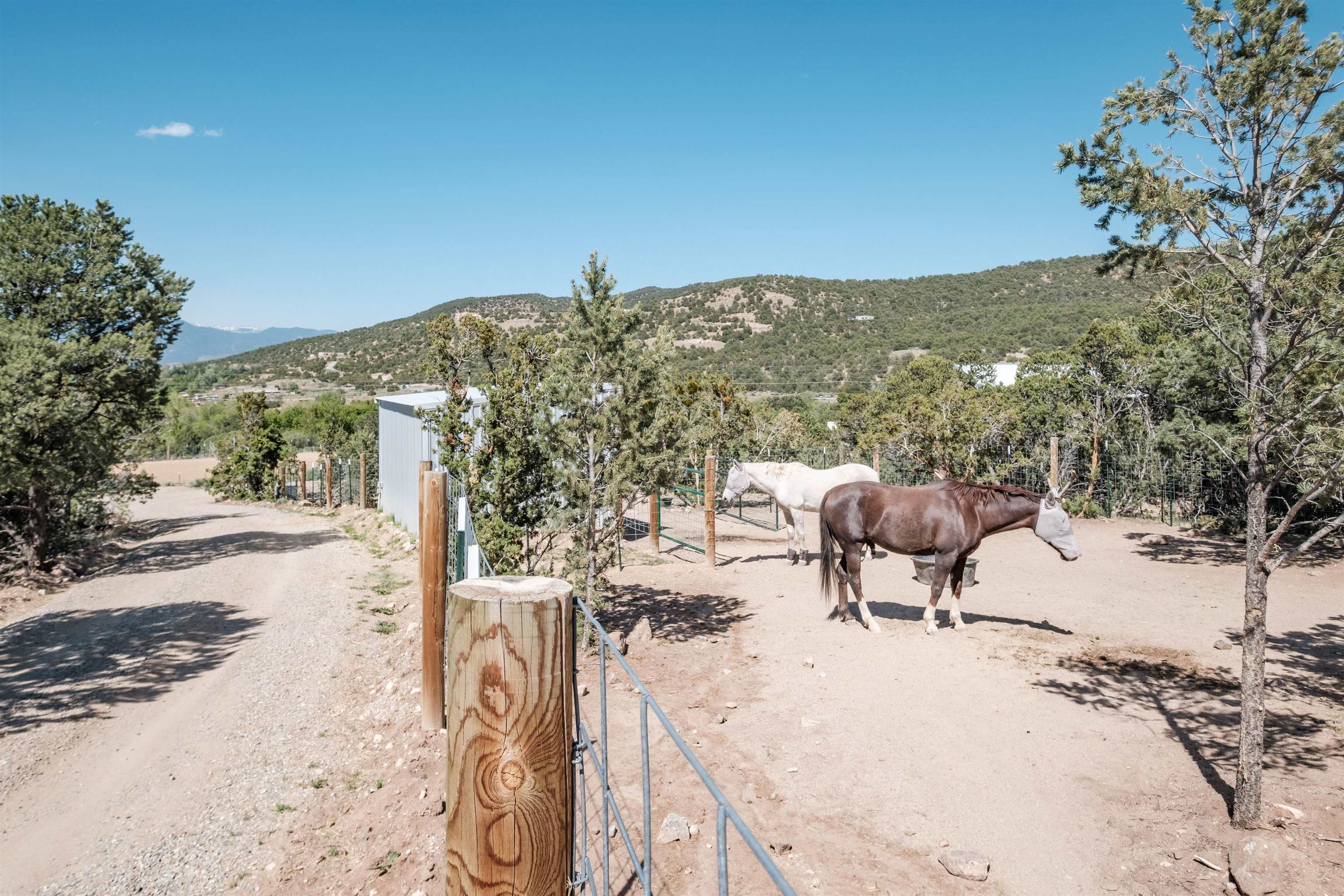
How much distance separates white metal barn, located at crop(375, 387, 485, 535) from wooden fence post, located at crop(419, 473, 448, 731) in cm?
885

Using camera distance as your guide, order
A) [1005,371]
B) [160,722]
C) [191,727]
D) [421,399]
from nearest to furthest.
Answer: [191,727]
[160,722]
[421,399]
[1005,371]

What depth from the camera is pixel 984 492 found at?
9109 mm

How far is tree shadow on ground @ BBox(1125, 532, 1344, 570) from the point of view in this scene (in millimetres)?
11883

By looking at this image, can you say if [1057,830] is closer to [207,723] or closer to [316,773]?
[316,773]

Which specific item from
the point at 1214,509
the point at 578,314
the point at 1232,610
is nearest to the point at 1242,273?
the point at 578,314

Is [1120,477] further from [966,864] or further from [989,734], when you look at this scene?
Answer: [966,864]

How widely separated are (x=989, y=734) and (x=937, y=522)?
329 centimetres

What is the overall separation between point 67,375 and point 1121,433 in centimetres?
2096

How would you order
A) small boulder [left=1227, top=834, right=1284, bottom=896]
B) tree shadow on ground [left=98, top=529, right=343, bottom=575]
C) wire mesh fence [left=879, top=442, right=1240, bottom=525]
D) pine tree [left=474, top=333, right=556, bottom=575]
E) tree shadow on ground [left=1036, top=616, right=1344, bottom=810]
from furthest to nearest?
1. wire mesh fence [left=879, top=442, right=1240, bottom=525]
2. tree shadow on ground [left=98, top=529, right=343, bottom=575]
3. pine tree [left=474, top=333, right=556, bottom=575]
4. tree shadow on ground [left=1036, top=616, right=1344, bottom=810]
5. small boulder [left=1227, top=834, right=1284, bottom=896]

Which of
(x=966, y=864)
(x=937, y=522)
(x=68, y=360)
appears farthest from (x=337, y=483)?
(x=966, y=864)

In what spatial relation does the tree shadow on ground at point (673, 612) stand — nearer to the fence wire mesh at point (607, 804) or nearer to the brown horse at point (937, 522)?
A: the fence wire mesh at point (607, 804)

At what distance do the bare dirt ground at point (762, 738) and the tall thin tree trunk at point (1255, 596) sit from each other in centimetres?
29

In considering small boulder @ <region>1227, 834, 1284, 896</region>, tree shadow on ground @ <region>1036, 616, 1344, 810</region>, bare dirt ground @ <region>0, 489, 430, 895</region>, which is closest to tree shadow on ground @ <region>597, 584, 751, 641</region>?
bare dirt ground @ <region>0, 489, 430, 895</region>

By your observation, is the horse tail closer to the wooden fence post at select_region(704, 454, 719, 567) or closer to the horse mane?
the horse mane
